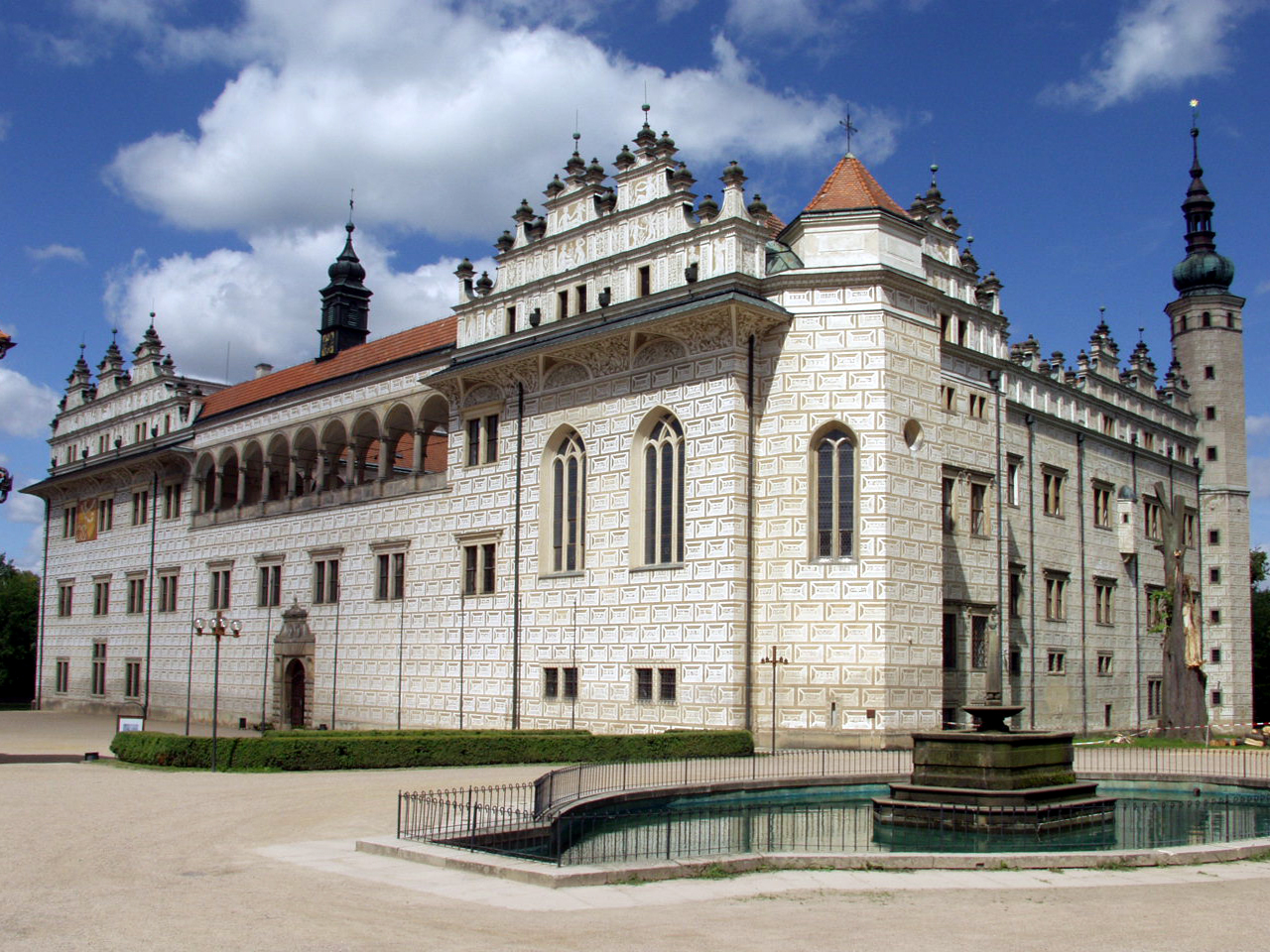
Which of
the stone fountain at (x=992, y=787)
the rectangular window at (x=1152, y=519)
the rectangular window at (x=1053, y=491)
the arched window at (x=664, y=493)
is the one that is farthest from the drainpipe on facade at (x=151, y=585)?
the stone fountain at (x=992, y=787)

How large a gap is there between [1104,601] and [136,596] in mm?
45925

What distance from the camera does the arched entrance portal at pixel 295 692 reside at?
164 ft

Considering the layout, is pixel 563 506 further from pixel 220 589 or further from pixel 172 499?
pixel 172 499

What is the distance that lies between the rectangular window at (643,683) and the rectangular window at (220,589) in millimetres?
26620

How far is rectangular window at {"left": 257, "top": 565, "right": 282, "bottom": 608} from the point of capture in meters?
52.2

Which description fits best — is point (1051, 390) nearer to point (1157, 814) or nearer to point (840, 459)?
point (840, 459)

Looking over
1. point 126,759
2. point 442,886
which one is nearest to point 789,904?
point 442,886

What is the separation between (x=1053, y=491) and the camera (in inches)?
1857

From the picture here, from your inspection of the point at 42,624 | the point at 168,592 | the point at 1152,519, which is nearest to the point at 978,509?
the point at 1152,519

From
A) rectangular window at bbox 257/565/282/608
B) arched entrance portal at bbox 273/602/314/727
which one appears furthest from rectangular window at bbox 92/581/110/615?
arched entrance portal at bbox 273/602/314/727

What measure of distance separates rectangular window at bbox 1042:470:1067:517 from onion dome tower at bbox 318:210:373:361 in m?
33.6

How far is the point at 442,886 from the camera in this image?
13.8m

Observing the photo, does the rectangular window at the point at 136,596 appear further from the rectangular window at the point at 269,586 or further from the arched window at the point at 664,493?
the arched window at the point at 664,493

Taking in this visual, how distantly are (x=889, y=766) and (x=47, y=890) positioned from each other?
18753 mm
